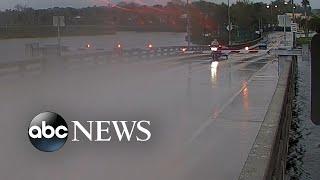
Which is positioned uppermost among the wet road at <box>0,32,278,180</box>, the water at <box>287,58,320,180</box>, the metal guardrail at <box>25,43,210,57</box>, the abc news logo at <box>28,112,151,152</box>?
the metal guardrail at <box>25,43,210,57</box>

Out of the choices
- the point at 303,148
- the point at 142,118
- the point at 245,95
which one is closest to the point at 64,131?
the point at 142,118

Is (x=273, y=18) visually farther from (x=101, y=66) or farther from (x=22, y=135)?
(x=22, y=135)

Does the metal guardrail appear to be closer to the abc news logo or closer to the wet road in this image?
the wet road

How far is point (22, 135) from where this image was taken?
35.3 ft

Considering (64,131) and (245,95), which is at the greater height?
(64,131)

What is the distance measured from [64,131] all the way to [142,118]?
698 cm

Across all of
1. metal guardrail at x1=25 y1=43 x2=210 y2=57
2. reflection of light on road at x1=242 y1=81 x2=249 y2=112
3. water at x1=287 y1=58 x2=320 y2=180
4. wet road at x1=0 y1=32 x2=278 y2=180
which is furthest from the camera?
metal guardrail at x1=25 y1=43 x2=210 y2=57

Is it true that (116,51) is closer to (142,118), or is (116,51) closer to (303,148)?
(142,118)

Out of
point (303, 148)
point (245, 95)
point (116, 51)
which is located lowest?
point (303, 148)

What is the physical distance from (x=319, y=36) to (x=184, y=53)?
5005 cm

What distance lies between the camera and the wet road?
8.12 m

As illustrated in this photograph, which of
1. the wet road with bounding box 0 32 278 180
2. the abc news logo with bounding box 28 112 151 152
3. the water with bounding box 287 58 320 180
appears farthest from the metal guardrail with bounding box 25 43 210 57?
the abc news logo with bounding box 28 112 151 152

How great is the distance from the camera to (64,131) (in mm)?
5551

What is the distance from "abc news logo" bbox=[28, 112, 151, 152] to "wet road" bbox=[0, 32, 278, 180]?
0.74 ft
